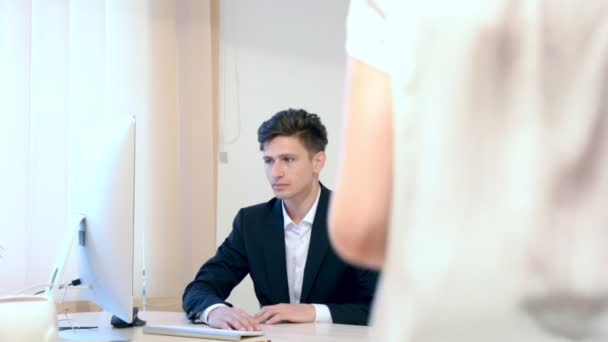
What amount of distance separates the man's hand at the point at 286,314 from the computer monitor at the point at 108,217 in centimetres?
53

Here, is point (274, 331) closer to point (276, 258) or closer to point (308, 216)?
point (276, 258)

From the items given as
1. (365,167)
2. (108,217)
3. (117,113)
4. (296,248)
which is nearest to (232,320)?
(108,217)

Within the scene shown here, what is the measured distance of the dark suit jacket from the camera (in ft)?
9.06

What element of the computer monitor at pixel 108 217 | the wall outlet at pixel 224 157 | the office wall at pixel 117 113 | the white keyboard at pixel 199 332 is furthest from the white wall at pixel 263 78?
the computer monitor at pixel 108 217

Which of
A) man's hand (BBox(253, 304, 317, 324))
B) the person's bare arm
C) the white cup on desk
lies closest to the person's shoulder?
man's hand (BBox(253, 304, 317, 324))

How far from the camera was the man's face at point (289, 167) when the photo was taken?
9.62ft

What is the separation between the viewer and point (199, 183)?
11.2 feet

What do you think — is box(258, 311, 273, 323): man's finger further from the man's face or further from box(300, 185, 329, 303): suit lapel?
the man's face

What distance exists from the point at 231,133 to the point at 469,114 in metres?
3.10

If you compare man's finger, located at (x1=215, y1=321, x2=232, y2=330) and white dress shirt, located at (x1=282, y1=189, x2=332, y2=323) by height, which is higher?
white dress shirt, located at (x1=282, y1=189, x2=332, y2=323)

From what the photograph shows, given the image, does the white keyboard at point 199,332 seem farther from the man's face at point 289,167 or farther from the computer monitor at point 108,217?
the man's face at point 289,167

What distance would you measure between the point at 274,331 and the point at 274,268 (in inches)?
24.6

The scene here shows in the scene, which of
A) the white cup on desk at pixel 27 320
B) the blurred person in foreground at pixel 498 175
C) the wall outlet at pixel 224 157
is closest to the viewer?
the blurred person in foreground at pixel 498 175

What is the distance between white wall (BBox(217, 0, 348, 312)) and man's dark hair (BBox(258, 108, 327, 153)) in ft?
2.30
